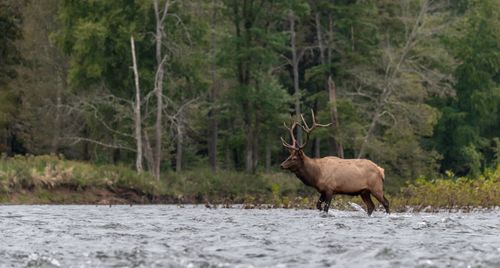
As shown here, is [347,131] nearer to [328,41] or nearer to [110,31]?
[328,41]

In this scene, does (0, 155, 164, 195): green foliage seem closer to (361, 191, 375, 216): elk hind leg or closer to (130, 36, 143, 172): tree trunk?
(130, 36, 143, 172): tree trunk

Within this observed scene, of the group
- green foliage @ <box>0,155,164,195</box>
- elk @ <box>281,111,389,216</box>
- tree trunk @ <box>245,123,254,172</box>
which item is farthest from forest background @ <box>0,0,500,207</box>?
elk @ <box>281,111,389,216</box>

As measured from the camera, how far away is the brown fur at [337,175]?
24.6 m

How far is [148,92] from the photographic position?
47.3 metres

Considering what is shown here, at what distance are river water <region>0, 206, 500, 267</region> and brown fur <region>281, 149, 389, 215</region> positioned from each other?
3115mm

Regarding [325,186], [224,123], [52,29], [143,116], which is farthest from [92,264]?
[224,123]

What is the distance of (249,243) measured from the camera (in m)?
15.6

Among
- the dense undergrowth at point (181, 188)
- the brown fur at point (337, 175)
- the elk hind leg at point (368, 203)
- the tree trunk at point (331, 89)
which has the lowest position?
the dense undergrowth at point (181, 188)

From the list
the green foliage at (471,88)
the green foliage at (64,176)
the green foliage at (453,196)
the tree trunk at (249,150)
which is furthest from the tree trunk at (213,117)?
the green foliage at (453,196)

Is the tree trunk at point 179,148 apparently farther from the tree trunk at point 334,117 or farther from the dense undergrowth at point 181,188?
the tree trunk at point 334,117

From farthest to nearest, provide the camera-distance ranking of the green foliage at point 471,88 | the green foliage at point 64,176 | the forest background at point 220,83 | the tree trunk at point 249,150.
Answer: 1. the green foliage at point 471,88
2. the tree trunk at point 249,150
3. the forest background at point 220,83
4. the green foliage at point 64,176

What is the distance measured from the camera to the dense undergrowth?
1242 inches

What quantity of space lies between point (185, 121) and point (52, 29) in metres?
11.3

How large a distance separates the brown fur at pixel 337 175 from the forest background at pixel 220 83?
16.9 m
